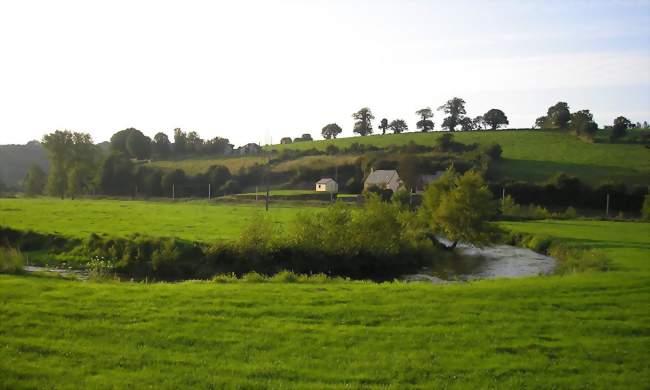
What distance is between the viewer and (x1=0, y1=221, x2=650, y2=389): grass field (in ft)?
31.4

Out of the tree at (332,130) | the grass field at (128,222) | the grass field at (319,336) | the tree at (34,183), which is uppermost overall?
the tree at (332,130)

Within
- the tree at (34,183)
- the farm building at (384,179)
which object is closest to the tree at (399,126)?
the farm building at (384,179)

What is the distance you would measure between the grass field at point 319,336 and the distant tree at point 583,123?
345 ft

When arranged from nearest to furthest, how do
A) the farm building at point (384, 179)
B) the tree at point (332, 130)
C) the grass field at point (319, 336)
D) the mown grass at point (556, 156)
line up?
the grass field at point (319, 336) → the mown grass at point (556, 156) → the farm building at point (384, 179) → the tree at point (332, 130)

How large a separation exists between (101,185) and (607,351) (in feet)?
334

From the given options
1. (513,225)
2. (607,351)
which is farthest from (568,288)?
(513,225)

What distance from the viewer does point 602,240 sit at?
138 feet

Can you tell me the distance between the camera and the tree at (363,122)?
15700 centimetres

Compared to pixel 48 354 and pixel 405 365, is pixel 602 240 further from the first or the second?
pixel 48 354

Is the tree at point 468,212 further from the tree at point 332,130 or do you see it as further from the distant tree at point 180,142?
the tree at point 332,130

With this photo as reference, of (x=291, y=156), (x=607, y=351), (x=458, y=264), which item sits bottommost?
(x=458, y=264)

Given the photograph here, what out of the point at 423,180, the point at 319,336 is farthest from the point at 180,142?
the point at 319,336

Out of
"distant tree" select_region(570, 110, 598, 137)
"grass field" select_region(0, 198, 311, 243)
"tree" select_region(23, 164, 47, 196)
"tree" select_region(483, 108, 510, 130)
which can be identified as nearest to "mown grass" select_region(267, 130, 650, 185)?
"distant tree" select_region(570, 110, 598, 137)

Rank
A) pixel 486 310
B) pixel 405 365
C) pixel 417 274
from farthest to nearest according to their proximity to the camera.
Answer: pixel 417 274
pixel 486 310
pixel 405 365
